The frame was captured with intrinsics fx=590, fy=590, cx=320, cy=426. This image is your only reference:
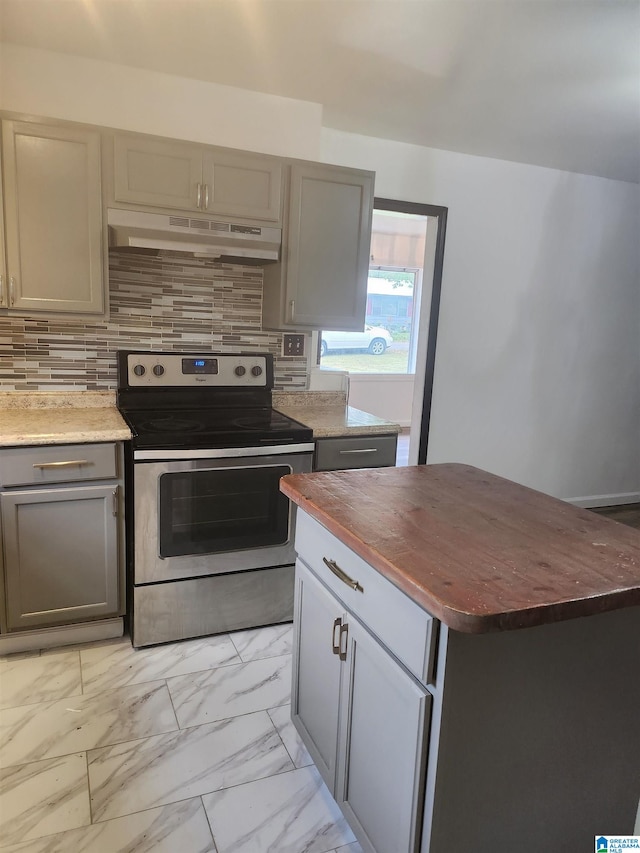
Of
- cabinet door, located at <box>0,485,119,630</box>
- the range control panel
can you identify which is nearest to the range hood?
the range control panel

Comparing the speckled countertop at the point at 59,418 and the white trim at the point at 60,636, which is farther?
the white trim at the point at 60,636

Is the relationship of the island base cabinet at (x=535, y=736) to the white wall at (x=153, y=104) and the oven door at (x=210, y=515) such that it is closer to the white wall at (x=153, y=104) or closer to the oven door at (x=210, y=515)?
the oven door at (x=210, y=515)

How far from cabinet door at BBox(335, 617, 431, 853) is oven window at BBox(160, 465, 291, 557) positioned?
3.63ft

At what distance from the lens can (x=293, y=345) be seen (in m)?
3.18

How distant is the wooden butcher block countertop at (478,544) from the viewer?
3.48 feet

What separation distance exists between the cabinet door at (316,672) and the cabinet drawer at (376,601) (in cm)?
6

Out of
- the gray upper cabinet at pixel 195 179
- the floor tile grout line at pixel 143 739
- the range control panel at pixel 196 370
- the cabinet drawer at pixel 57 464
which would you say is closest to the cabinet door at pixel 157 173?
the gray upper cabinet at pixel 195 179

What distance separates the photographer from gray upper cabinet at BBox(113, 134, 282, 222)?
242cm

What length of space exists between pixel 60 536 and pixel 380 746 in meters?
1.52

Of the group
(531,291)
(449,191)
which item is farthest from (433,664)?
(531,291)

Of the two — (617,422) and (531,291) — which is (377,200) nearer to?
Answer: (531,291)

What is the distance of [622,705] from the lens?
4.32 feet

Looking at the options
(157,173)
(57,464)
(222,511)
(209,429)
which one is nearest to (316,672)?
(222,511)

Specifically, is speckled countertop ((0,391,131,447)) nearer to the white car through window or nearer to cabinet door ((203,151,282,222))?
cabinet door ((203,151,282,222))
